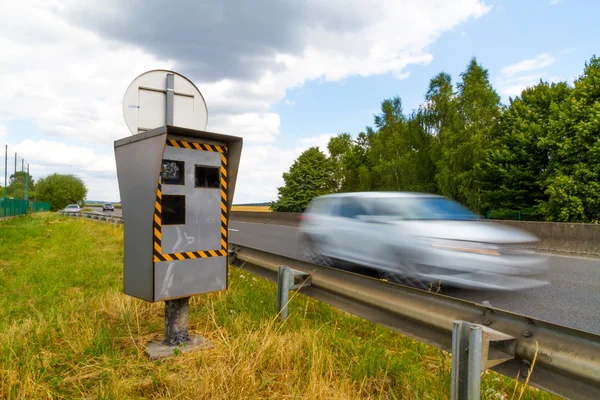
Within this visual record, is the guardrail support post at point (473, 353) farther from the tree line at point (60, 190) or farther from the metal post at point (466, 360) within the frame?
the tree line at point (60, 190)

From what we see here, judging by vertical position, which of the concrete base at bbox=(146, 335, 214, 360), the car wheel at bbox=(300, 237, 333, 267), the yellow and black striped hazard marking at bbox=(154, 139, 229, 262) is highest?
the yellow and black striped hazard marking at bbox=(154, 139, 229, 262)

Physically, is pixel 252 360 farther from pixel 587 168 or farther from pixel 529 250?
pixel 587 168

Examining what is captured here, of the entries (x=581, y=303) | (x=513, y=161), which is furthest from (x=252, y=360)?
(x=513, y=161)

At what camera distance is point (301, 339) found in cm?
358

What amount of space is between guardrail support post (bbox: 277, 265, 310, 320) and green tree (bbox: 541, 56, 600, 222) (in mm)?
25825

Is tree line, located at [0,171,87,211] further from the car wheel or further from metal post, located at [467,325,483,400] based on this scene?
metal post, located at [467,325,483,400]

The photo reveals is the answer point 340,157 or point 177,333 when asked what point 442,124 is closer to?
point 340,157

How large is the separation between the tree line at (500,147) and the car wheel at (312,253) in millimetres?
22515

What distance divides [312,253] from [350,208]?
4.12ft

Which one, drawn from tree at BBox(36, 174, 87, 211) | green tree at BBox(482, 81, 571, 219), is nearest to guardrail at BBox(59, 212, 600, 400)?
green tree at BBox(482, 81, 571, 219)

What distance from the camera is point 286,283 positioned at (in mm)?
4246

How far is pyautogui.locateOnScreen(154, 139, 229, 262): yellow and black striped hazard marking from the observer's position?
3684 mm

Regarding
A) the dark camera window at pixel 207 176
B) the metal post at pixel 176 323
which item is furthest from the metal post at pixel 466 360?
the dark camera window at pixel 207 176

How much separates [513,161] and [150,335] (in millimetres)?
35694
